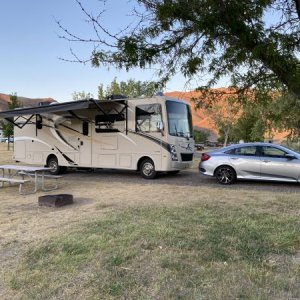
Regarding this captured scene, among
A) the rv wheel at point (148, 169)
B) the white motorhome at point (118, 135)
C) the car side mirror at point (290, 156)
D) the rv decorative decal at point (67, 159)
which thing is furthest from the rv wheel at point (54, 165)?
the car side mirror at point (290, 156)

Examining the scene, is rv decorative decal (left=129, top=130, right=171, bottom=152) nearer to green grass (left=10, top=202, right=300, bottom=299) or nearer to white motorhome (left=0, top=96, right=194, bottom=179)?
white motorhome (left=0, top=96, right=194, bottom=179)

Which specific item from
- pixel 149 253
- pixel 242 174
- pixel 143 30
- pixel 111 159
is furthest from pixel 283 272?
pixel 111 159

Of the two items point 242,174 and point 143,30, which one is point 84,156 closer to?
point 242,174

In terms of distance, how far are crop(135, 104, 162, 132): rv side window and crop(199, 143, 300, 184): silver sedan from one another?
228 centimetres

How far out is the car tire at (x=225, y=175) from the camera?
13156 millimetres

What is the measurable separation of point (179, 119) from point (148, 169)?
2137 millimetres

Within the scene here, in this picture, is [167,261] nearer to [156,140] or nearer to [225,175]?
[225,175]

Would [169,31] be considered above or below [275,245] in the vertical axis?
above

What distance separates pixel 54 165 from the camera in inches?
693

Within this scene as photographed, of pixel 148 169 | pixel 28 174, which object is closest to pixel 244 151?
pixel 148 169

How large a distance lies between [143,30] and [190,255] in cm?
280

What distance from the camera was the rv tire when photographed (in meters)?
17.4

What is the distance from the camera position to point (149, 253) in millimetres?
5074

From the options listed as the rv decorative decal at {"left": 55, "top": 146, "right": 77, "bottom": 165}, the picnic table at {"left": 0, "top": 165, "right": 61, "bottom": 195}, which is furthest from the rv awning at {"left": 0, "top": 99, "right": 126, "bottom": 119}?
the rv decorative decal at {"left": 55, "top": 146, "right": 77, "bottom": 165}
